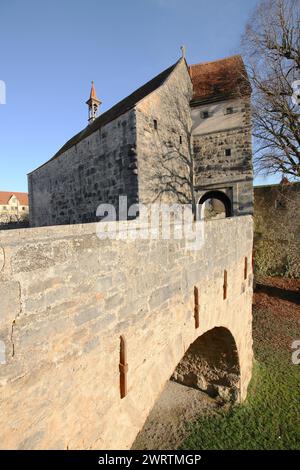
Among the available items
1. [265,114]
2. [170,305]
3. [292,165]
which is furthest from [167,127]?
[170,305]

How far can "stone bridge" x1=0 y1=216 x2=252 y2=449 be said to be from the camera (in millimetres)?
2055

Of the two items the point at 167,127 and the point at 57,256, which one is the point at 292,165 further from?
the point at 57,256

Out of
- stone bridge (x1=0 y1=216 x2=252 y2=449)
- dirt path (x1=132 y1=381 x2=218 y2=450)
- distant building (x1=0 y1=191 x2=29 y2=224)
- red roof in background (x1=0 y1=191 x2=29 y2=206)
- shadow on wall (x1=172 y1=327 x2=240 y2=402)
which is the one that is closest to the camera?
stone bridge (x1=0 y1=216 x2=252 y2=449)

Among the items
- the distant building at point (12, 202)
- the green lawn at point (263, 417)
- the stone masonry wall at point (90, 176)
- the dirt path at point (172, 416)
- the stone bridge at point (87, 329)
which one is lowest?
the dirt path at point (172, 416)

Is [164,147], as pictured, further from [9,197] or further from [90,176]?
[9,197]

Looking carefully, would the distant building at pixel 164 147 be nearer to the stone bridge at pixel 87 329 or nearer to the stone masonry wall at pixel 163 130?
the stone masonry wall at pixel 163 130

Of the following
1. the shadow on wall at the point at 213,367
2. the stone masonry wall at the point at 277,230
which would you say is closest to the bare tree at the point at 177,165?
the shadow on wall at the point at 213,367

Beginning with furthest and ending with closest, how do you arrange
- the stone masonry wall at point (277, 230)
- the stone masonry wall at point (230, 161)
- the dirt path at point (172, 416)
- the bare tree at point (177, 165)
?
the stone masonry wall at point (277, 230)
the stone masonry wall at point (230, 161)
the bare tree at point (177, 165)
the dirt path at point (172, 416)

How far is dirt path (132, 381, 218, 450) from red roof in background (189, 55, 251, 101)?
11786 millimetres

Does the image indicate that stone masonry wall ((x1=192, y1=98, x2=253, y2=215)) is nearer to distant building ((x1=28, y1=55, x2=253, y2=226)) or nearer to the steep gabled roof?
distant building ((x1=28, y1=55, x2=253, y2=226))

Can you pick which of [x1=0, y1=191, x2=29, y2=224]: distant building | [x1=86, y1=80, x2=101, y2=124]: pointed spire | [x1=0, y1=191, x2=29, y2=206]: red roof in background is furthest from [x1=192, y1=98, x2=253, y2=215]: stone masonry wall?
[x1=0, y1=191, x2=29, y2=206]: red roof in background

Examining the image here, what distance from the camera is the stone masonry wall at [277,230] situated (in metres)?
16.1

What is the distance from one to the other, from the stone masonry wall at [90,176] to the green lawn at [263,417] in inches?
264

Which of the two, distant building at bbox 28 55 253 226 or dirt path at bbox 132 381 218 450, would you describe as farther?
distant building at bbox 28 55 253 226
